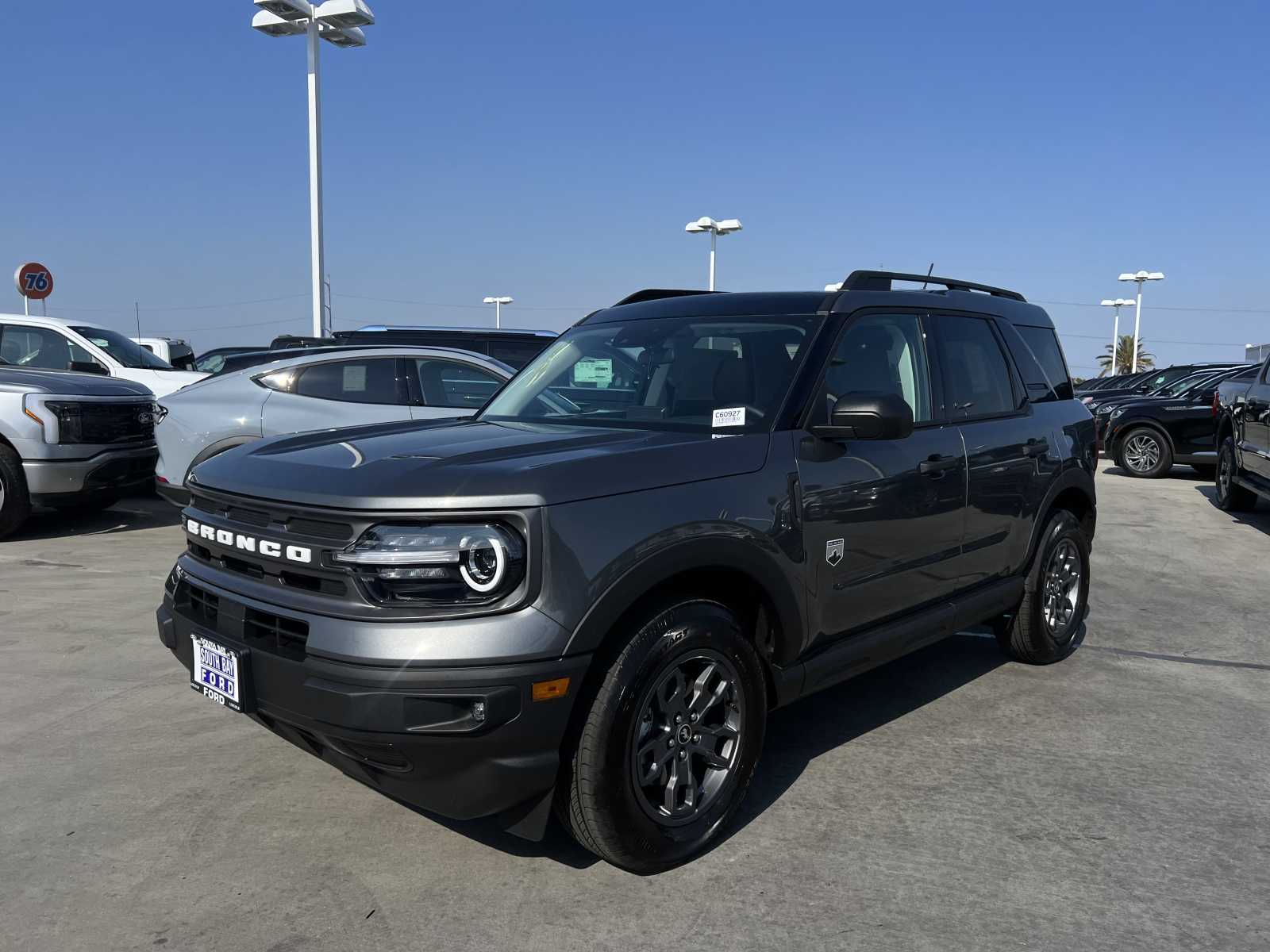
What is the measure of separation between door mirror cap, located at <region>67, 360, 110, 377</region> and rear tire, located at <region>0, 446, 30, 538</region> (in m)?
2.82

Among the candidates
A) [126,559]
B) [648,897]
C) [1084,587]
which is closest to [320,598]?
[648,897]

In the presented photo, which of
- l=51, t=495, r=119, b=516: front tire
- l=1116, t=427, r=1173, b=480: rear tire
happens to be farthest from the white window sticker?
l=1116, t=427, r=1173, b=480: rear tire

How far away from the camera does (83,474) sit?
865 centimetres

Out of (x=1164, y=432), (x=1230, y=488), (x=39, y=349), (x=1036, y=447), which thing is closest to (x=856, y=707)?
(x=1036, y=447)

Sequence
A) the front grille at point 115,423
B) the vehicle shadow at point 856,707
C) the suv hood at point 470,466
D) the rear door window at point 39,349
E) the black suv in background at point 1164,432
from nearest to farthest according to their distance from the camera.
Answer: the suv hood at point 470,466, the vehicle shadow at point 856,707, the front grille at point 115,423, the rear door window at point 39,349, the black suv in background at point 1164,432

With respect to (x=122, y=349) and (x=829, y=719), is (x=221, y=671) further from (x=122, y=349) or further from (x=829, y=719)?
(x=122, y=349)

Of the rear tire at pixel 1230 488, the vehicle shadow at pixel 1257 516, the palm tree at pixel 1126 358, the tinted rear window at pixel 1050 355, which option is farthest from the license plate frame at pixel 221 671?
the palm tree at pixel 1126 358

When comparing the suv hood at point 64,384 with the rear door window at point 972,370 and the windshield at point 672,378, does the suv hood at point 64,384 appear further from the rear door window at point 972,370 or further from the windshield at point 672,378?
the rear door window at point 972,370

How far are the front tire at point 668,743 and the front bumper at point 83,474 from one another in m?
7.23

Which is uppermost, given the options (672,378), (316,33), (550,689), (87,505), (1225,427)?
(316,33)

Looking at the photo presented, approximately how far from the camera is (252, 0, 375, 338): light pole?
1722 cm

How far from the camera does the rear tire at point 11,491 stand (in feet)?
27.7

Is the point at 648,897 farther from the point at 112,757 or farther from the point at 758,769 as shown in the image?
the point at 112,757

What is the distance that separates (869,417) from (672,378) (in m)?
0.86
